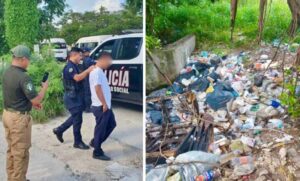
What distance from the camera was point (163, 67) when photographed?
8.34 ft

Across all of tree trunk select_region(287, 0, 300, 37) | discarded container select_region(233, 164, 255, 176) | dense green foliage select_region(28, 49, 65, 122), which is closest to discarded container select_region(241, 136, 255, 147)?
discarded container select_region(233, 164, 255, 176)

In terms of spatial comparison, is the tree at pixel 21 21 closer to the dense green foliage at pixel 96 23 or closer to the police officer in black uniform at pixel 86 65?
the dense green foliage at pixel 96 23

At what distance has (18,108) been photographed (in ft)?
6.05

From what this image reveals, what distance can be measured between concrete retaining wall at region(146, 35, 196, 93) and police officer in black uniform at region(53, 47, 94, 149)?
2.31 feet

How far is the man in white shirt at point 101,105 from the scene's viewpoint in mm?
1812

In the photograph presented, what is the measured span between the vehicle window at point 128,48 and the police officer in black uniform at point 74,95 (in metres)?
0.15

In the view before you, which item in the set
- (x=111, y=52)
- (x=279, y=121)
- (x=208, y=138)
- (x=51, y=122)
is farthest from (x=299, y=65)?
(x=51, y=122)

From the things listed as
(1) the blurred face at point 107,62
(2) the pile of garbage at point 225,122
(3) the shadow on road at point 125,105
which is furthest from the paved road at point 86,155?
(2) the pile of garbage at point 225,122

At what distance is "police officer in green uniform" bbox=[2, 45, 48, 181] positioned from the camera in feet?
5.92

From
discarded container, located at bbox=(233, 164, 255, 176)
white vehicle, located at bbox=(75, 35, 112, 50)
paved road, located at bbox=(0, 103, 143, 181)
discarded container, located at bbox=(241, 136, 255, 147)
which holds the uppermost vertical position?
white vehicle, located at bbox=(75, 35, 112, 50)

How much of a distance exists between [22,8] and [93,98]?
1.79 feet

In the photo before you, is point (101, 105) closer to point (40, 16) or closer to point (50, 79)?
point (50, 79)

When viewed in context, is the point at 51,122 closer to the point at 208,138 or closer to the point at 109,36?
the point at 109,36

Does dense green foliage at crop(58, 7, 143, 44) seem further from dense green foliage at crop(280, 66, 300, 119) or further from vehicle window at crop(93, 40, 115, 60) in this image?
dense green foliage at crop(280, 66, 300, 119)
